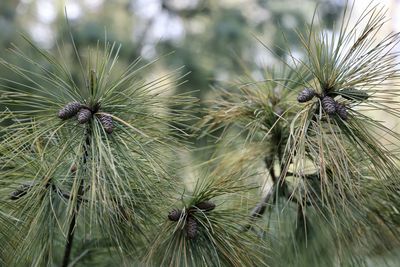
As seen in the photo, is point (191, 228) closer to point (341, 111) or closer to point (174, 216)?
point (174, 216)

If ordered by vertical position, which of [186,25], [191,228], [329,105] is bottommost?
[191,228]

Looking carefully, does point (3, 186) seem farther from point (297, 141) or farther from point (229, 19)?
point (229, 19)

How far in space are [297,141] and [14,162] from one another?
0.91ft

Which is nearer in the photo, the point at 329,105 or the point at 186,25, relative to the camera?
the point at 329,105

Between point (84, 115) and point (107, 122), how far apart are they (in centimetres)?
2

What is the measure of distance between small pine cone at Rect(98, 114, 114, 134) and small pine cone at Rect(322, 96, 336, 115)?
20 centimetres

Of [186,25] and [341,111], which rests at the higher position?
[186,25]

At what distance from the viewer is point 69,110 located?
0.52 meters

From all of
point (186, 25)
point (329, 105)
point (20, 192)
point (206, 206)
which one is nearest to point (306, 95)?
point (329, 105)

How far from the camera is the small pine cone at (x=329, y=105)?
536mm

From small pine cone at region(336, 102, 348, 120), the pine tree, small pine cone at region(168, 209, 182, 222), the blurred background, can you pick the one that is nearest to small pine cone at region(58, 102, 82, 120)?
the pine tree

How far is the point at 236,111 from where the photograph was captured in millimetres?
700

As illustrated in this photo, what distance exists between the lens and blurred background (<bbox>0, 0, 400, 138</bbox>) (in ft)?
8.26

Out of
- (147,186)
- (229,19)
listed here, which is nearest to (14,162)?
(147,186)
